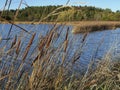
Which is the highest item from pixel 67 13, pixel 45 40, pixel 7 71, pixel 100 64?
pixel 67 13

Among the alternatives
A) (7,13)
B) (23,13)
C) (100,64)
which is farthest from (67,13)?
(100,64)

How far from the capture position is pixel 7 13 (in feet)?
8.49

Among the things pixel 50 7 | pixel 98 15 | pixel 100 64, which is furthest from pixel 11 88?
pixel 100 64

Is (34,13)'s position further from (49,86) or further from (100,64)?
(100,64)

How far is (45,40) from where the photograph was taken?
2.63 m

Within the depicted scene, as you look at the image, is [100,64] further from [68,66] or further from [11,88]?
[11,88]

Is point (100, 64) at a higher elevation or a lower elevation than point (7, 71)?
lower

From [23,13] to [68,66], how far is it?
1.12 metres

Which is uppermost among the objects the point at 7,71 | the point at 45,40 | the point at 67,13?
the point at 67,13

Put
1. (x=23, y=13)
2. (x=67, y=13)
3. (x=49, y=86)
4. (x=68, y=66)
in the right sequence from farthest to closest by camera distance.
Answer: (x=68, y=66)
(x=49, y=86)
(x=67, y=13)
(x=23, y=13)

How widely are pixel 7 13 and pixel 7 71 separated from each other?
2.39ft

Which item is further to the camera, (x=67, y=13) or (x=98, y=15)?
(x=98, y=15)

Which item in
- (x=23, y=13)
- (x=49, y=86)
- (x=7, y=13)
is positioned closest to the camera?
(x=7, y=13)

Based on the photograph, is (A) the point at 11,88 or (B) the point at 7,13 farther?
(A) the point at 11,88
